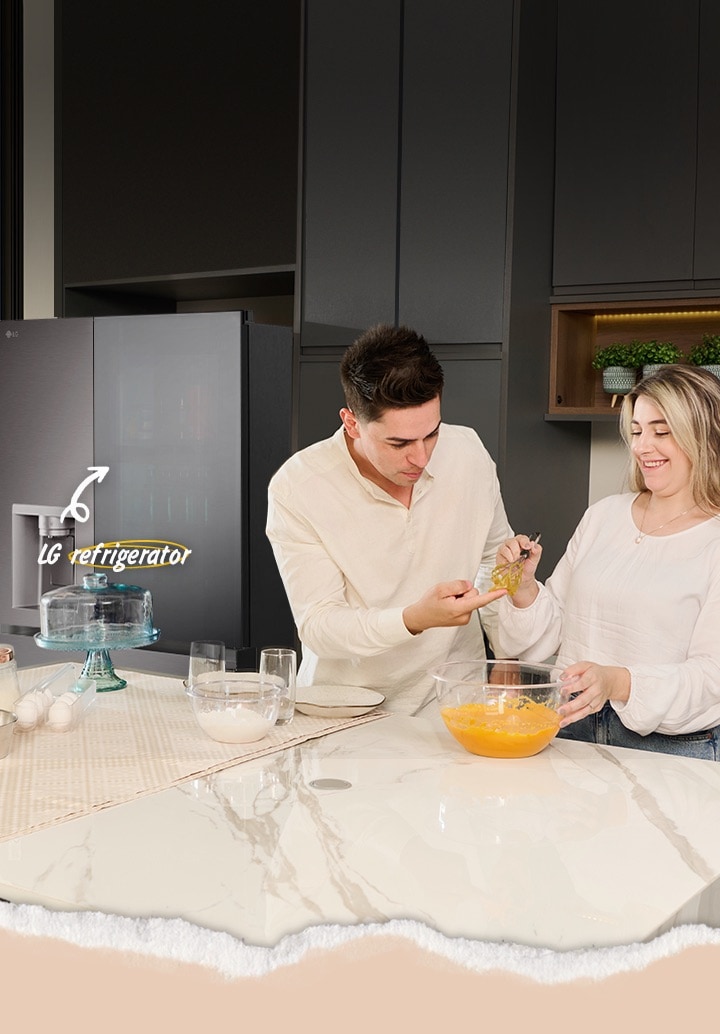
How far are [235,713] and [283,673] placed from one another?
16cm

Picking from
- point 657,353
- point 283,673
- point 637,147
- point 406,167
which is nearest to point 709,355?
point 657,353

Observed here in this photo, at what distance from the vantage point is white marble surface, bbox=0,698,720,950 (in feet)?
3.79

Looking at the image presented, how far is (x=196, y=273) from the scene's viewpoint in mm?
3938

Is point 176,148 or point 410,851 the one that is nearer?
point 410,851

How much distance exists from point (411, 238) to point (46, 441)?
1256 millimetres

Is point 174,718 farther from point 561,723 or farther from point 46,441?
point 46,441

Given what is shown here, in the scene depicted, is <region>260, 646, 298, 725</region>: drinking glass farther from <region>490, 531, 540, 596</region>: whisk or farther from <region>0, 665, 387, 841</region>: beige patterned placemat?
<region>490, 531, 540, 596</region>: whisk

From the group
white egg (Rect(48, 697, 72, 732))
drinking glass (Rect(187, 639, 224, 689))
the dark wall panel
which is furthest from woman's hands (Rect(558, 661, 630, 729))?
the dark wall panel

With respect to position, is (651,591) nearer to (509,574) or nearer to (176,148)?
(509,574)

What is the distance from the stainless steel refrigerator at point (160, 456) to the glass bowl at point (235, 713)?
1.41 m

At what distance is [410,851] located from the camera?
1316mm

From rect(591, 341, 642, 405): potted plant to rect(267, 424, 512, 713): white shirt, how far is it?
1.13m

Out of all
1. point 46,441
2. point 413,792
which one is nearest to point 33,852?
point 413,792

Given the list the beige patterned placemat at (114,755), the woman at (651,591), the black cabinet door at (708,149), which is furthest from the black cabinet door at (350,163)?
the beige patterned placemat at (114,755)
